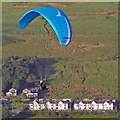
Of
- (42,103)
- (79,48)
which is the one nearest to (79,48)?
(79,48)

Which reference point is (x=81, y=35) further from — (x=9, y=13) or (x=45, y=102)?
(x=45, y=102)

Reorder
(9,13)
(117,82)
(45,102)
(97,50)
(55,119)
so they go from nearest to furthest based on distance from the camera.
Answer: (55,119)
(45,102)
(117,82)
(97,50)
(9,13)

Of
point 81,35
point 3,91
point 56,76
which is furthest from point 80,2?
point 3,91

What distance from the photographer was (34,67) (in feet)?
84.8

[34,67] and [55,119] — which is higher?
[34,67]

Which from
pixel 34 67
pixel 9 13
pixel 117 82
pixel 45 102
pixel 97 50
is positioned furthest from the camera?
pixel 9 13

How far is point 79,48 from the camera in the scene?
30484mm

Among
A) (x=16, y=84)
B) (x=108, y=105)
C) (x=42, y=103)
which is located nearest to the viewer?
(x=108, y=105)

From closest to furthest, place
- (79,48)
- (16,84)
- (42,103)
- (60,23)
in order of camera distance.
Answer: (60,23)
(42,103)
(16,84)
(79,48)

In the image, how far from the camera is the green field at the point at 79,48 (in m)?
23.7

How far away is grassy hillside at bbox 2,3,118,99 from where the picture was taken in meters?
23.8

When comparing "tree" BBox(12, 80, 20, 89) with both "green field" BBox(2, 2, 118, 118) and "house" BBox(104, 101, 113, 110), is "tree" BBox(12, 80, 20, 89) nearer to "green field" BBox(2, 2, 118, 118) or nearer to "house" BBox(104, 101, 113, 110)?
"green field" BBox(2, 2, 118, 118)

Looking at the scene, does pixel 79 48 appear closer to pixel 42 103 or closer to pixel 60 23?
pixel 42 103

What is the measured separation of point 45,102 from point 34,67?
526 cm
